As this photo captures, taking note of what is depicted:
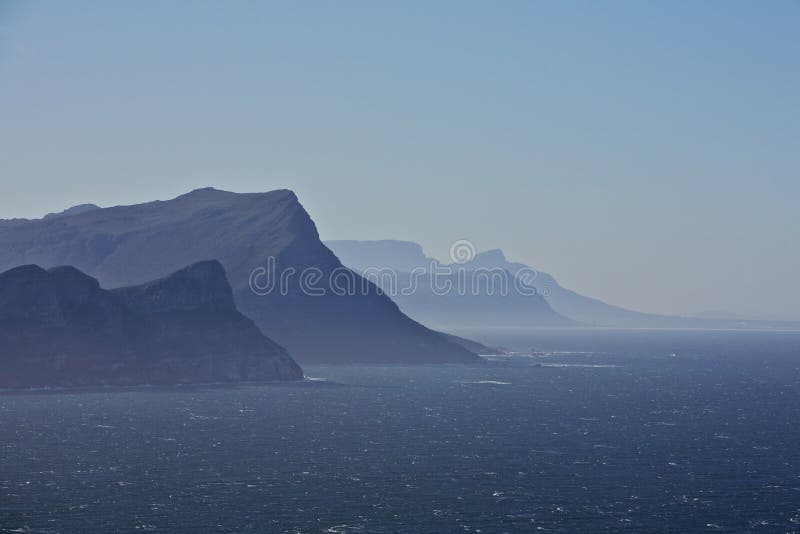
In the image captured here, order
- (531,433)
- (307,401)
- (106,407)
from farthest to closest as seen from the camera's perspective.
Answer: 1. (307,401)
2. (106,407)
3. (531,433)

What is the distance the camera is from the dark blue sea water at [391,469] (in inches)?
3939

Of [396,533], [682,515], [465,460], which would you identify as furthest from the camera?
[465,460]

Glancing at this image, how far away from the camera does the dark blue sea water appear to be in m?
100

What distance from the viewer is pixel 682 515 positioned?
10269cm

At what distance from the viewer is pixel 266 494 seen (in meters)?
110

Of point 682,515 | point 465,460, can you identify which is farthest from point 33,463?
point 682,515

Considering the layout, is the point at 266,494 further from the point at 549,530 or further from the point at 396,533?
the point at 549,530

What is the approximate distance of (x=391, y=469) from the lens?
411ft

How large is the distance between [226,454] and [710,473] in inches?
2233

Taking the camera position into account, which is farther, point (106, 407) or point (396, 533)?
point (106, 407)

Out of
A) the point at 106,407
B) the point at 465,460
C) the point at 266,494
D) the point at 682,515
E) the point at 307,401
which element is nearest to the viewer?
the point at 682,515

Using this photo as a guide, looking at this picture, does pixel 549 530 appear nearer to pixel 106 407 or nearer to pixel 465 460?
pixel 465 460

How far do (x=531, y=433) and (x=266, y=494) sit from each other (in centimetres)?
5717

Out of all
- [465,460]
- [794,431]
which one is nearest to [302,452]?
[465,460]
